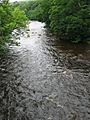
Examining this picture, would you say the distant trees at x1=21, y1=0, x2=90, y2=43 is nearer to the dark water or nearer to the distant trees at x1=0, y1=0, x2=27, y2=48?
the dark water

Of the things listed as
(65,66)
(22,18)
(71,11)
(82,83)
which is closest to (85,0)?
(71,11)

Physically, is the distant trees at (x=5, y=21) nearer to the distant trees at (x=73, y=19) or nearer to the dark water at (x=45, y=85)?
the dark water at (x=45, y=85)

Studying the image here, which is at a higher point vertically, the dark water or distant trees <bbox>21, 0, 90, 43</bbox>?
distant trees <bbox>21, 0, 90, 43</bbox>

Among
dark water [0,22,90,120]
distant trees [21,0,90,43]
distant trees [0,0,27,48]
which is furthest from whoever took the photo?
distant trees [21,0,90,43]

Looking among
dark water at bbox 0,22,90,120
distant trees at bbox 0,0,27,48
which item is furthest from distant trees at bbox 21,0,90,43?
distant trees at bbox 0,0,27,48

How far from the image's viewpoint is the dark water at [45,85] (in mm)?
19547

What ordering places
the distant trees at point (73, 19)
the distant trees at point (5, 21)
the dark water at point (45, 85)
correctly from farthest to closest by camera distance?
the distant trees at point (73, 19) → the distant trees at point (5, 21) → the dark water at point (45, 85)

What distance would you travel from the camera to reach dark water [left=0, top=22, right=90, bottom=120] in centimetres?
1955

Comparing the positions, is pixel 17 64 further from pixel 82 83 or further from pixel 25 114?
pixel 25 114

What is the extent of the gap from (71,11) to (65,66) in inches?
806

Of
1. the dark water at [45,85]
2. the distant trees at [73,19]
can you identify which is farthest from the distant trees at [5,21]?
the distant trees at [73,19]

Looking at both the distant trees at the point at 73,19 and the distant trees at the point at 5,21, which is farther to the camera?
the distant trees at the point at 73,19

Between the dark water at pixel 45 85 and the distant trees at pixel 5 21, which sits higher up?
the distant trees at pixel 5 21

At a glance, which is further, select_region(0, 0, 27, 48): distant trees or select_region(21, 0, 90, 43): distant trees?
select_region(21, 0, 90, 43): distant trees
